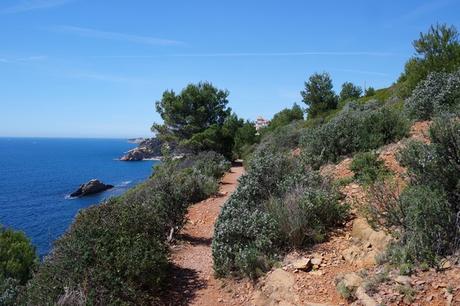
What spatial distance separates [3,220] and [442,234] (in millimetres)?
37078

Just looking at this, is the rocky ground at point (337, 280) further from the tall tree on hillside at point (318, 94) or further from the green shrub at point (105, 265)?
the tall tree on hillside at point (318, 94)

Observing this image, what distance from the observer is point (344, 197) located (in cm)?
783

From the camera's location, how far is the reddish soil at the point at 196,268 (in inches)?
252

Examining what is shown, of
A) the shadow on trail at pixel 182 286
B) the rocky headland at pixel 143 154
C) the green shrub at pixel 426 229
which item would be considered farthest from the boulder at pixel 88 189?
the rocky headland at pixel 143 154

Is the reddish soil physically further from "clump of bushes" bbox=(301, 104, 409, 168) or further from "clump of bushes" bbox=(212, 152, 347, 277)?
"clump of bushes" bbox=(301, 104, 409, 168)

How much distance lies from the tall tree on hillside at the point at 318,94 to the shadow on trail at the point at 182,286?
99.8 ft

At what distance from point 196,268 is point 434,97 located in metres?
9.43

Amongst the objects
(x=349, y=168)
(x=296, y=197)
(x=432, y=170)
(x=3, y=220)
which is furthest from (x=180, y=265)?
(x=3, y=220)

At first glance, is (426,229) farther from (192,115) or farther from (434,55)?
(192,115)

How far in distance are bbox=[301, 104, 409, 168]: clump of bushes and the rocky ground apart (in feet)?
7.36

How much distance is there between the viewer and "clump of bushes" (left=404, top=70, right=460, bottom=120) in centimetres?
1188

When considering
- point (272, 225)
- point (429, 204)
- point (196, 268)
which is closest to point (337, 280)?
point (429, 204)

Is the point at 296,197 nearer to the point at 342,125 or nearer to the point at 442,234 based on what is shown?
the point at 442,234

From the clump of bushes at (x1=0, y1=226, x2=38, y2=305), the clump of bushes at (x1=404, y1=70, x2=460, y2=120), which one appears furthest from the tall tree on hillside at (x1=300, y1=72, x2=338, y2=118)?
the clump of bushes at (x1=0, y1=226, x2=38, y2=305)
